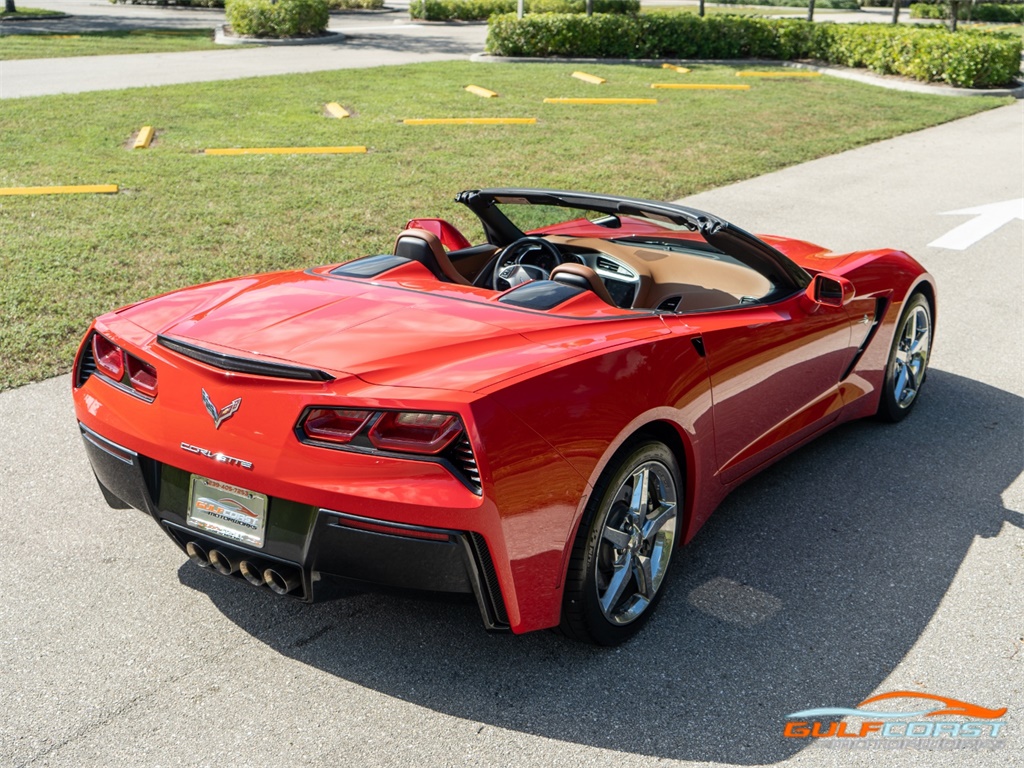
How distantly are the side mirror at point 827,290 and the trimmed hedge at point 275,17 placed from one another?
2265cm

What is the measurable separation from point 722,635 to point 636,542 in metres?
0.46

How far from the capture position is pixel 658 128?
15.4 m

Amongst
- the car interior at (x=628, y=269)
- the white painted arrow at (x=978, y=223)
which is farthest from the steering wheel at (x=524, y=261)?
the white painted arrow at (x=978, y=223)

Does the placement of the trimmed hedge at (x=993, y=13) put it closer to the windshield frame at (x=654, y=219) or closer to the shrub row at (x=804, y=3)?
the shrub row at (x=804, y=3)

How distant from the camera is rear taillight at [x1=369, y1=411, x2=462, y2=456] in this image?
119 inches

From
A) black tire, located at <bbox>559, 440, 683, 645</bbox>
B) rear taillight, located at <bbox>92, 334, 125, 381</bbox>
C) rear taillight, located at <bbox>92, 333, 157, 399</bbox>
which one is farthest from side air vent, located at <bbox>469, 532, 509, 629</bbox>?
rear taillight, located at <bbox>92, 334, 125, 381</bbox>

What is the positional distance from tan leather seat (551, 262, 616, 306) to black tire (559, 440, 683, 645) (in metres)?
0.65

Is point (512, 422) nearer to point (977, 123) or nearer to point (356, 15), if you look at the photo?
point (977, 123)

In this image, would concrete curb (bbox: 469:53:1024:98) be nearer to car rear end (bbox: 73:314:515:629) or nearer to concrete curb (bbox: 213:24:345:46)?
concrete curb (bbox: 213:24:345:46)

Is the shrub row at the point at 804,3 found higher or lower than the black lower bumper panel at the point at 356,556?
higher

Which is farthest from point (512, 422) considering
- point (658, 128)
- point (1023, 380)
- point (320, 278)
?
point (658, 128)

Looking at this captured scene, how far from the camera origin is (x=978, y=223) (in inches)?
437

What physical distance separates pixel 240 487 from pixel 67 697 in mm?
882

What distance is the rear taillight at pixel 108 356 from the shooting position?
362cm
